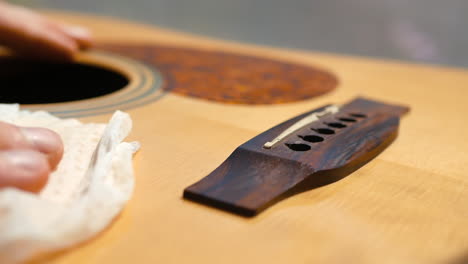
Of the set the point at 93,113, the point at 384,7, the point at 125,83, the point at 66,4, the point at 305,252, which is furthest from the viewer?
the point at 66,4

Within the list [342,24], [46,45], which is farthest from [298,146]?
[342,24]

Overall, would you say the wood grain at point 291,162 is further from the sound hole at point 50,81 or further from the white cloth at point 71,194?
the sound hole at point 50,81

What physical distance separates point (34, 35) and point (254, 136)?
0.45 meters

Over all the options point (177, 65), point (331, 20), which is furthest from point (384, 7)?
point (177, 65)

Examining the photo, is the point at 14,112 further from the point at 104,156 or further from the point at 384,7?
the point at 384,7

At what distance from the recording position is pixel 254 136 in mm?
513

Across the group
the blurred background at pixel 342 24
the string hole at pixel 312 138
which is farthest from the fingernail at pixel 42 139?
the blurred background at pixel 342 24

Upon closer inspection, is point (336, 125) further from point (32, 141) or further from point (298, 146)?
point (32, 141)

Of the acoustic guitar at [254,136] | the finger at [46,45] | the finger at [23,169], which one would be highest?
the finger at [46,45]

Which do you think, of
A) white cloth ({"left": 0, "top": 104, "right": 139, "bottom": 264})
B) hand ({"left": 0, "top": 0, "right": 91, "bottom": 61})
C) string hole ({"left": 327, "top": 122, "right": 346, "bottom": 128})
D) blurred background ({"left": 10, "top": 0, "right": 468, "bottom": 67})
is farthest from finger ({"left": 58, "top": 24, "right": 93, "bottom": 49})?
blurred background ({"left": 10, "top": 0, "right": 468, "bottom": 67})

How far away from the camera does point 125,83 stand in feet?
2.67

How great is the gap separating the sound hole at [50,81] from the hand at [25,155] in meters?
0.49

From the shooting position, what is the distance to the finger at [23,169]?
0.30 m

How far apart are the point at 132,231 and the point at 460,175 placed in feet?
1.02
